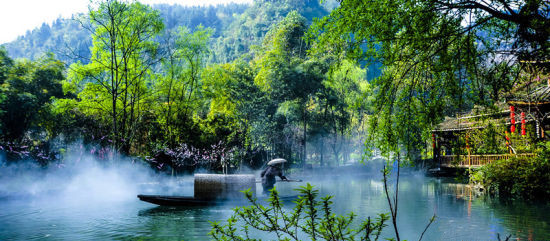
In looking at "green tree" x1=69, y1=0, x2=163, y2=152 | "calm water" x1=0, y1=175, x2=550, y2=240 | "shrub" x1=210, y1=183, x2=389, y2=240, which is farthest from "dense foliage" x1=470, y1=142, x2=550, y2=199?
"green tree" x1=69, y1=0, x2=163, y2=152

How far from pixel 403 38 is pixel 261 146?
2848 cm

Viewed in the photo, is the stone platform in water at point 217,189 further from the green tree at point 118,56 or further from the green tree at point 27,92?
the green tree at point 27,92

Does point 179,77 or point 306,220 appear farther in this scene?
point 179,77

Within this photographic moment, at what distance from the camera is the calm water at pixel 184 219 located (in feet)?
30.8

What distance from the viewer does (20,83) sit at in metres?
22.5

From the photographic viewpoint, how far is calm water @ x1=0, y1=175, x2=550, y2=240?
30.8 feet

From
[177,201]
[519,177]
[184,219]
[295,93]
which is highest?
[295,93]

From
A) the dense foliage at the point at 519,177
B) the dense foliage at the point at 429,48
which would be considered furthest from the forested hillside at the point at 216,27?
the dense foliage at the point at 429,48

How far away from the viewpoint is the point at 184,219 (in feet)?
37.6

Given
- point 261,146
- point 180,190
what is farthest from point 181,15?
point 180,190

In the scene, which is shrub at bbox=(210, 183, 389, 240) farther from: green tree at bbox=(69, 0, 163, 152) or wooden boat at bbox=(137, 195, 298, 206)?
green tree at bbox=(69, 0, 163, 152)

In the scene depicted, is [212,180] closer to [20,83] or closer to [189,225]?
[189,225]

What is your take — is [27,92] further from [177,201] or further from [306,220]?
[306,220]

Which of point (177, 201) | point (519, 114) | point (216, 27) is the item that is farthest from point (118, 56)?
point (216, 27)
